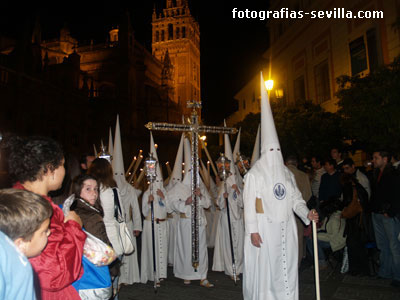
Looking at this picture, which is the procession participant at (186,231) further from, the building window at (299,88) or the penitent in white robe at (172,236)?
the building window at (299,88)

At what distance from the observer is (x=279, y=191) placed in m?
4.71

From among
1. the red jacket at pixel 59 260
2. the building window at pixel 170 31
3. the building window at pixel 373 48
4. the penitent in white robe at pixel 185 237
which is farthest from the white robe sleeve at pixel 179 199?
the building window at pixel 170 31

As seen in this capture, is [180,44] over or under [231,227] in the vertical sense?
over

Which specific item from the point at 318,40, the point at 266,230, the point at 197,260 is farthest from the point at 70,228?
the point at 318,40

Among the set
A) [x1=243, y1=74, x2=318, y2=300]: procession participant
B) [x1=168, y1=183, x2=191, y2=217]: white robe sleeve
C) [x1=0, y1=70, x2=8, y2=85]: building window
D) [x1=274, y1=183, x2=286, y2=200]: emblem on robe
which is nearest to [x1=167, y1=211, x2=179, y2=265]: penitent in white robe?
[x1=168, y1=183, x2=191, y2=217]: white robe sleeve

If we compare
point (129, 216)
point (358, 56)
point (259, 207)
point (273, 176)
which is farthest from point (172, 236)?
point (358, 56)

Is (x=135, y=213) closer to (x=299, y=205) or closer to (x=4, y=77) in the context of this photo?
(x=299, y=205)

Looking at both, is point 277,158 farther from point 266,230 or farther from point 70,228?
point 70,228

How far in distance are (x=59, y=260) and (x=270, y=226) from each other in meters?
3.14

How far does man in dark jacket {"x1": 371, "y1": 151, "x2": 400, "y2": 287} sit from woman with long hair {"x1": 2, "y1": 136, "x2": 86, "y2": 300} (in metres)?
5.34

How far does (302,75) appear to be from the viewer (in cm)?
2436

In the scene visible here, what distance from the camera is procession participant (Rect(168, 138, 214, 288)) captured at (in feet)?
21.0

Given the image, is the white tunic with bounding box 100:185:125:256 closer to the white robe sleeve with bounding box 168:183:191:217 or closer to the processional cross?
the processional cross

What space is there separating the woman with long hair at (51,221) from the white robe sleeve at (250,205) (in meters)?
2.56
